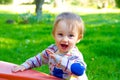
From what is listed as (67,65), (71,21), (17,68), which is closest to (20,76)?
(17,68)

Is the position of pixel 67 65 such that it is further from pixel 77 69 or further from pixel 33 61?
pixel 33 61

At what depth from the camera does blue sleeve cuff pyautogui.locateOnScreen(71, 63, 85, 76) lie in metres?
2.39

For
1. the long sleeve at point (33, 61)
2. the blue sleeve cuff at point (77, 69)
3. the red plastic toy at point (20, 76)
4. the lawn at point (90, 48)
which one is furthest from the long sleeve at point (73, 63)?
the lawn at point (90, 48)

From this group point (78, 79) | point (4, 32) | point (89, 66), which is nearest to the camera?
point (78, 79)

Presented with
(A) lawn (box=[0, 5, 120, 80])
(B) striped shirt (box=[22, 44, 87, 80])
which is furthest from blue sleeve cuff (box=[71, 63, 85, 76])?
(A) lawn (box=[0, 5, 120, 80])

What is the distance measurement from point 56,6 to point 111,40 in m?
12.0

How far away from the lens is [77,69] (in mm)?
2396

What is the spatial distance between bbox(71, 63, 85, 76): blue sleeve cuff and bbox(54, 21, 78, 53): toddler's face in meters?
0.18

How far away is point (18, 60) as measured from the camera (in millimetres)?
4586

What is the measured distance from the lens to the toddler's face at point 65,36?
2.52m

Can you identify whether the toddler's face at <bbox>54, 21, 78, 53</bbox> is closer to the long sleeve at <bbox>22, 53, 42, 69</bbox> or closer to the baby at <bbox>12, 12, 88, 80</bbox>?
the baby at <bbox>12, 12, 88, 80</bbox>

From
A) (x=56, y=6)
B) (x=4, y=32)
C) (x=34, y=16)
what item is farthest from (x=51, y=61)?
(x=56, y=6)

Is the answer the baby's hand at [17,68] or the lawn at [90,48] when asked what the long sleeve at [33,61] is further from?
the lawn at [90,48]

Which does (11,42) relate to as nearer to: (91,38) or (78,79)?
(91,38)
